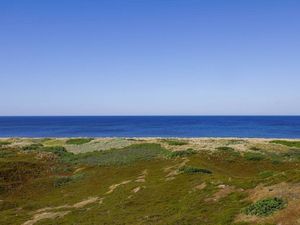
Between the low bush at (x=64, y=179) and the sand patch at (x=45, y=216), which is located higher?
the low bush at (x=64, y=179)

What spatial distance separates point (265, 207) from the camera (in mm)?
22328

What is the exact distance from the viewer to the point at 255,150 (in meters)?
60.0

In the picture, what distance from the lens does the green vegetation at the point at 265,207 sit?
21.9 m

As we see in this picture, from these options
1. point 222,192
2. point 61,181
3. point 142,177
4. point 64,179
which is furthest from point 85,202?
point 222,192

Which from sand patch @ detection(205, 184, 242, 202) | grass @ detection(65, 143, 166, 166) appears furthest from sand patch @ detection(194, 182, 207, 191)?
grass @ detection(65, 143, 166, 166)

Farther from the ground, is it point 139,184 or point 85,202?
point 139,184

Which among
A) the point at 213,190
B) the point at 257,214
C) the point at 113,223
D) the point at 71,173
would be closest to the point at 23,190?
the point at 71,173

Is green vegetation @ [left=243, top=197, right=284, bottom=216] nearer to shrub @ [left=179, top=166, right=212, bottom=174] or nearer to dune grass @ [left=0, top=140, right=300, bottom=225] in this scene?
dune grass @ [left=0, top=140, right=300, bottom=225]

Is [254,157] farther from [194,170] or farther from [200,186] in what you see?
[200,186]

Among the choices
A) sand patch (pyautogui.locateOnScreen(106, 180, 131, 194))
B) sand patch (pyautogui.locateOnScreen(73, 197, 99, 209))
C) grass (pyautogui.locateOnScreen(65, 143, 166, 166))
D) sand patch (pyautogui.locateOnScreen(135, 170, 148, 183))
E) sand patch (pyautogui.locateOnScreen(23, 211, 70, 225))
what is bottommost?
sand patch (pyautogui.locateOnScreen(23, 211, 70, 225))

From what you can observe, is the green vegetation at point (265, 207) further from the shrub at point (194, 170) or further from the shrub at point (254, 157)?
the shrub at point (254, 157)

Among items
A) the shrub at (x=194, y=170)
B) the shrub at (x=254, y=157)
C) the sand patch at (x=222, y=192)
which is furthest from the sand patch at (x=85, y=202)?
the shrub at (x=254, y=157)

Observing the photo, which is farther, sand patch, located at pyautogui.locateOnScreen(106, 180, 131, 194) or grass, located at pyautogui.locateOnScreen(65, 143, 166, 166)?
grass, located at pyautogui.locateOnScreen(65, 143, 166, 166)

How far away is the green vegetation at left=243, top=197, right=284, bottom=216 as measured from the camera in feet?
71.9
